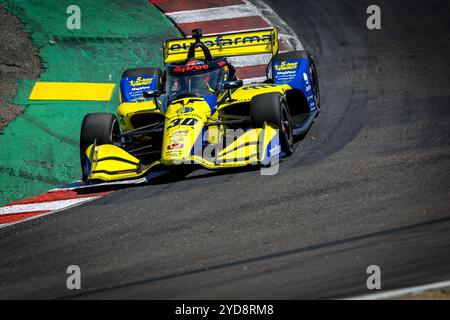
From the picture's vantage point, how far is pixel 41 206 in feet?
32.6

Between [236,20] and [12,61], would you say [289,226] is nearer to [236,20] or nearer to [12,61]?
[12,61]

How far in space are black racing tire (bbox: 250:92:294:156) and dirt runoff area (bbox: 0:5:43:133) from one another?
3732 mm

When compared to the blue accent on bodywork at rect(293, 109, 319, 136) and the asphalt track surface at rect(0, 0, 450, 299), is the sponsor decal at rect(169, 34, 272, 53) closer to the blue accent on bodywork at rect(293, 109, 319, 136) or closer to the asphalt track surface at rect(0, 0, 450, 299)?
the blue accent on bodywork at rect(293, 109, 319, 136)

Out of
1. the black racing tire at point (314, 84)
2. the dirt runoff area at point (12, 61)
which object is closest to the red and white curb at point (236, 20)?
the black racing tire at point (314, 84)

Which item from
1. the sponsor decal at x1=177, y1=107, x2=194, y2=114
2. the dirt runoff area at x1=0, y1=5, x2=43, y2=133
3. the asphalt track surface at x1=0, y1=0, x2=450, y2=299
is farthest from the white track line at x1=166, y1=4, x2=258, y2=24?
the sponsor decal at x1=177, y1=107, x2=194, y2=114

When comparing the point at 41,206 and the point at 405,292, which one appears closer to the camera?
the point at 405,292

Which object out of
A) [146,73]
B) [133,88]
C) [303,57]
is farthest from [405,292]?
[146,73]

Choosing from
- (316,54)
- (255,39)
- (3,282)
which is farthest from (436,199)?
(316,54)

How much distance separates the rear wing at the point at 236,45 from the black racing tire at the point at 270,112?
184 cm

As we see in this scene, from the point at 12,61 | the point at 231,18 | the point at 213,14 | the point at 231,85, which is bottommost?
the point at 231,85

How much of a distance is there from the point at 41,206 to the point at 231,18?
24.6 feet

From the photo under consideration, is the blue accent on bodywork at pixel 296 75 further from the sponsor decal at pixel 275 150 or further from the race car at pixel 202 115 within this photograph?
the sponsor decal at pixel 275 150

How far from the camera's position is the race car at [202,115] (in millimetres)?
9938
